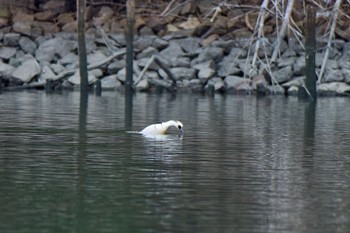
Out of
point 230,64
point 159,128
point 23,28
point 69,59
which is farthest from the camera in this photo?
point 23,28

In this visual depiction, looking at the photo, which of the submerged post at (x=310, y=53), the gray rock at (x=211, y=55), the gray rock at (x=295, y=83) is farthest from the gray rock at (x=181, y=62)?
the submerged post at (x=310, y=53)

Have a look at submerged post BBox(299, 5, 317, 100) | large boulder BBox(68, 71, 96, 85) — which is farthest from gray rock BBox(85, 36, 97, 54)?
submerged post BBox(299, 5, 317, 100)

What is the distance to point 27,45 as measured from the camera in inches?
1860

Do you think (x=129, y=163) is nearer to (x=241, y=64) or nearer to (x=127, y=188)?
(x=127, y=188)

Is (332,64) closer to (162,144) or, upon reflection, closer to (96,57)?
(96,57)

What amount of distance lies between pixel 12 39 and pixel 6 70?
313 cm

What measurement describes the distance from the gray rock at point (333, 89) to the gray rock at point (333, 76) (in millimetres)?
221

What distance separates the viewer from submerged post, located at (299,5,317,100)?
1451 inches

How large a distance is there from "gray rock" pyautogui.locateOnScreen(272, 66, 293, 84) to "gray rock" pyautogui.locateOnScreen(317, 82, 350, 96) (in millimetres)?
1294

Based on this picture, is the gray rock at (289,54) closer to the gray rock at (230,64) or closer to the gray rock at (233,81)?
the gray rock at (230,64)

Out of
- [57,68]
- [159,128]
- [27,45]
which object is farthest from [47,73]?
[159,128]

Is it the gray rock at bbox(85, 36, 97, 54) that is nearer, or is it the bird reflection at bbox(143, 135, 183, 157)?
the bird reflection at bbox(143, 135, 183, 157)

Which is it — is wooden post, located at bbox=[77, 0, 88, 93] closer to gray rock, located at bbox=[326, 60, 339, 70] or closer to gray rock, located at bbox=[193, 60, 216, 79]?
gray rock, located at bbox=[193, 60, 216, 79]

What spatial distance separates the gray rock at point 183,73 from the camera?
146ft
